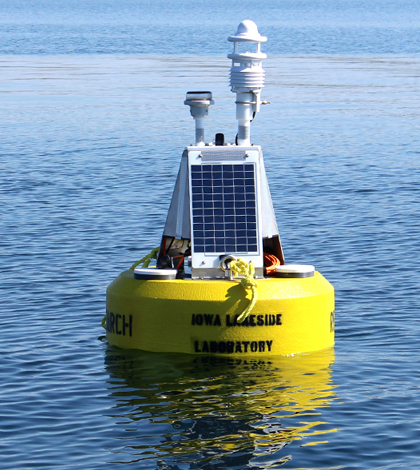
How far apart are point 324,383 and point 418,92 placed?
34340mm

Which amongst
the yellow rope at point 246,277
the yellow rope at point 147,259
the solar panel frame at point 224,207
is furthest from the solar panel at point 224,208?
the yellow rope at point 147,259

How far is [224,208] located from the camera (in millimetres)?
11367

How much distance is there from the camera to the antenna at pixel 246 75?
1142cm

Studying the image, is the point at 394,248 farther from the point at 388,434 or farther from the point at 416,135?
the point at 416,135

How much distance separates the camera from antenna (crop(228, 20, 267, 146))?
37.5 feet

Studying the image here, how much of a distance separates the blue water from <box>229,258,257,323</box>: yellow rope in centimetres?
72

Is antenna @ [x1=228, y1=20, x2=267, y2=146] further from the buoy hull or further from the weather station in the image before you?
the buoy hull

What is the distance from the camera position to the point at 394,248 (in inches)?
695

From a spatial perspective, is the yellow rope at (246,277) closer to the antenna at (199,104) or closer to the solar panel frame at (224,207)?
the solar panel frame at (224,207)

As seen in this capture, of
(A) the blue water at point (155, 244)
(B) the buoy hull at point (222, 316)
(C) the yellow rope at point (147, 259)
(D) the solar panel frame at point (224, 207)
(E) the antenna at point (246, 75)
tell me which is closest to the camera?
(A) the blue water at point (155, 244)

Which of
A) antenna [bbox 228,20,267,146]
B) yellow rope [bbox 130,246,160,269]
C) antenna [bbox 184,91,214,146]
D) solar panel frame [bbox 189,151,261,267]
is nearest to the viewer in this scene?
solar panel frame [bbox 189,151,261,267]

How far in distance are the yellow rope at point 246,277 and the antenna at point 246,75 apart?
1532 mm

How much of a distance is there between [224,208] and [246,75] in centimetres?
155

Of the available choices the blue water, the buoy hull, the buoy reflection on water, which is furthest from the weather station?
the blue water
